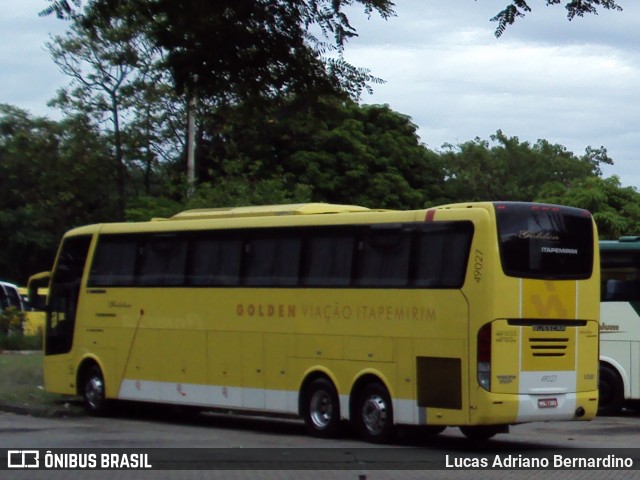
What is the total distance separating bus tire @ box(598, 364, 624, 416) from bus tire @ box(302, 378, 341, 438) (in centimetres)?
756

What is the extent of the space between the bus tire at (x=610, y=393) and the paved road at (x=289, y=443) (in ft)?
0.97

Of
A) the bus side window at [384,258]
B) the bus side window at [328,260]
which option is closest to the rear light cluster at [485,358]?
the bus side window at [384,258]

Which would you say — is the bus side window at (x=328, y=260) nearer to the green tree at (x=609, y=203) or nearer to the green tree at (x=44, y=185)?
the green tree at (x=609, y=203)

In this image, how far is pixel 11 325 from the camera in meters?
43.4

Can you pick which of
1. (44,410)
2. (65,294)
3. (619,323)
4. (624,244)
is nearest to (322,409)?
(44,410)

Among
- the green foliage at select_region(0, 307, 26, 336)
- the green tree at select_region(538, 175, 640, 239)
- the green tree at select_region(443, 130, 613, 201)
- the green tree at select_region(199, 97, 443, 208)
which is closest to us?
the green tree at select_region(538, 175, 640, 239)

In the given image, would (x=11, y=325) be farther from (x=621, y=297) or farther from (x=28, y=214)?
(x=621, y=297)

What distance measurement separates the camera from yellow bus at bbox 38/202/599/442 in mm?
16812

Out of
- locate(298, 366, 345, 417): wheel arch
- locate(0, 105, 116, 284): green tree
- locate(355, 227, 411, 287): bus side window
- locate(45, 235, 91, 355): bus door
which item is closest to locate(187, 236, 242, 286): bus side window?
locate(298, 366, 345, 417): wheel arch

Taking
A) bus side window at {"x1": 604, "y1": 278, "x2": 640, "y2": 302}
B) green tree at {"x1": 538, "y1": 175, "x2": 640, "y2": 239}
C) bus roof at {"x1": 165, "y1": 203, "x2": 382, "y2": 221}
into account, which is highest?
green tree at {"x1": 538, "y1": 175, "x2": 640, "y2": 239}

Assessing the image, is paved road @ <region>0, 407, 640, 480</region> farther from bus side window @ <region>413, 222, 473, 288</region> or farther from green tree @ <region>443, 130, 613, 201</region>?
green tree @ <region>443, 130, 613, 201</region>

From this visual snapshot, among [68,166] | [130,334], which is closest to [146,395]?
[130,334]

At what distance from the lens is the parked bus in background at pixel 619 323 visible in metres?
23.9

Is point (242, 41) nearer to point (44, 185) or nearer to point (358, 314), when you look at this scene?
point (358, 314)
